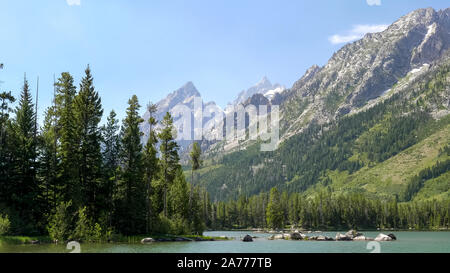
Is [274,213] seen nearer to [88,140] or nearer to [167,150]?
[167,150]

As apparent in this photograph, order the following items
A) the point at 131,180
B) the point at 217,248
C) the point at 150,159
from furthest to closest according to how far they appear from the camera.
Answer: the point at 150,159, the point at 131,180, the point at 217,248

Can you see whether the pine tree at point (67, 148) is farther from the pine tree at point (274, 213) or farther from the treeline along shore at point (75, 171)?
the pine tree at point (274, 213)

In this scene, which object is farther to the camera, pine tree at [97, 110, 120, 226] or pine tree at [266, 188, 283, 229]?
pine tree at [266, 188, 283, 229]

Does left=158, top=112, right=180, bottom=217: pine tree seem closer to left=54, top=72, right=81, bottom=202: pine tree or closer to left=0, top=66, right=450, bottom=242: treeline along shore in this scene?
left=0, top=66, right=450, bottom=242: treeline along shore

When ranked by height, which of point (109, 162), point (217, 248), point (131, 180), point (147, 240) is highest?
point (109, 162)

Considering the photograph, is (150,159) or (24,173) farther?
(150,159)

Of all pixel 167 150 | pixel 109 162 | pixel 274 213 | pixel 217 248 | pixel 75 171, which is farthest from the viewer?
pixel 274 213

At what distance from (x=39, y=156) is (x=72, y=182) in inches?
263

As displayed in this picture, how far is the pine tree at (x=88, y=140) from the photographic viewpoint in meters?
65.9

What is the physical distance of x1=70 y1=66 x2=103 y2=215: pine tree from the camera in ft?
216

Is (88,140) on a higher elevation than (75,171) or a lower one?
higher

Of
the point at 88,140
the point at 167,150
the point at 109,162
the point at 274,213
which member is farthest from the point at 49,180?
the point at 274,213

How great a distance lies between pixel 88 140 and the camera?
2628 inches

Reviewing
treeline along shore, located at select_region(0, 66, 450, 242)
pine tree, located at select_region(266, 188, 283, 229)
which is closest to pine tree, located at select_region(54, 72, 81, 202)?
treeline along shore, located at select_region(0, 66, 450, 242)
